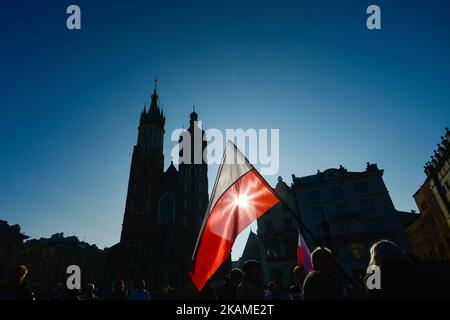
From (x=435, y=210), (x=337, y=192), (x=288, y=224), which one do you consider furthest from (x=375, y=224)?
(x=435, y=210)

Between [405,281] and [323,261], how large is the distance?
5.25 feet

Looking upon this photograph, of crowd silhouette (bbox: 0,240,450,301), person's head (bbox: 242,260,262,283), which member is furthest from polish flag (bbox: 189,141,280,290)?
crowd silhouette (bbox: 0,240,450,301)

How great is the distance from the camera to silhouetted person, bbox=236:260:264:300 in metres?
3.98

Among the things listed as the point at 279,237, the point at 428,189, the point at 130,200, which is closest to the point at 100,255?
the point at 130,200

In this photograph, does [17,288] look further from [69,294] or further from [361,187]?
[361,187]

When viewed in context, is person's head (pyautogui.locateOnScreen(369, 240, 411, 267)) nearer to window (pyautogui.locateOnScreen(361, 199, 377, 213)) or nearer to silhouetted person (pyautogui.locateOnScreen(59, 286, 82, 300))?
silhouetted person (pyautogui.locateOnScreen(59, 286, 82, 300))

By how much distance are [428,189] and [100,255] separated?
8144 centimetres

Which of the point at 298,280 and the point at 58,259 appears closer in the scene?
the point at 298,280

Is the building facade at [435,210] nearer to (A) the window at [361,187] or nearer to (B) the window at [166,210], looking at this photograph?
(A) the window at [361,187]

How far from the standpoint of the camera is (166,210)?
134 feet

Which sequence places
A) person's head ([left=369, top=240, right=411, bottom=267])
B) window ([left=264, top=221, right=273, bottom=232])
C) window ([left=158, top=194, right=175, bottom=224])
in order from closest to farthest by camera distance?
1. person's head ([left=369, top=240, right=411, bottom=267])
2. window ([left=264, top=221, right=273, bottom=232])
3. window ([left=158, top=194, right=175, bottom=224])
